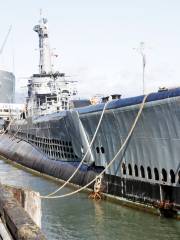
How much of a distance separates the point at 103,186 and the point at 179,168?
22.3 ft

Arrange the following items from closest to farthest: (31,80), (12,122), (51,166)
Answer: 1. (51,166)
2. (31,80)
3. (12,122)

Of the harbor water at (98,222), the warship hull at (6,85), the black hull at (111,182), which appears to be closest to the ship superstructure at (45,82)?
the black hull at (111,182)

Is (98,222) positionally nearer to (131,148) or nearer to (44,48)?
(131,148)

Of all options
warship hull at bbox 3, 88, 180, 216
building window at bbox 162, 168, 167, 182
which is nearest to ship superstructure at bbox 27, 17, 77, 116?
warship hull at bbox 3, 88, 180, 216

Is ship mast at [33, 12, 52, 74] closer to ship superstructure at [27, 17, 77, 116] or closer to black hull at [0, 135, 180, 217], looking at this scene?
ship superstructure at [27, 17, 77, 116]

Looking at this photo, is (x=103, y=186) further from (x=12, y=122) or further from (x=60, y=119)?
(x=12, y=122)

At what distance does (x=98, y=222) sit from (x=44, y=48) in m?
38.2

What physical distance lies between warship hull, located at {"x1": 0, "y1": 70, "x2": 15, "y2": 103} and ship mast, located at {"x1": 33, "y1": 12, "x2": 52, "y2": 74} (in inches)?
2506

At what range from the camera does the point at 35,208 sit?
29.0 feet

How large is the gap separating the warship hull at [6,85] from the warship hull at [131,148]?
8807 centimetres

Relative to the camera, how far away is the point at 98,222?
57.8ft

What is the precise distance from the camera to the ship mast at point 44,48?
52.3m

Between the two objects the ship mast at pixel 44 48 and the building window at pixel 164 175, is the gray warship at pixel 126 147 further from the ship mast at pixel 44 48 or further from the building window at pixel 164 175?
the ship mast at pixel 44 48

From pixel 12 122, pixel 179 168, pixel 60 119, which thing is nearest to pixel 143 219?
pixel 179 168
